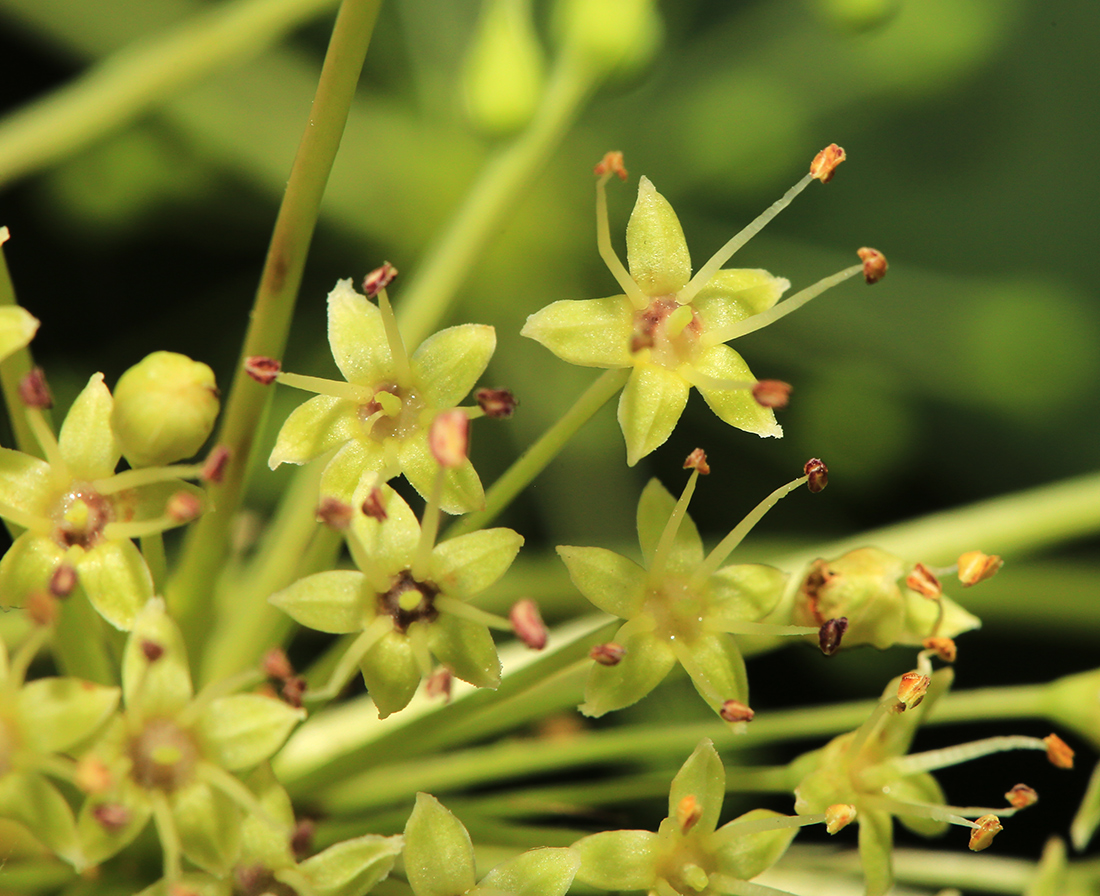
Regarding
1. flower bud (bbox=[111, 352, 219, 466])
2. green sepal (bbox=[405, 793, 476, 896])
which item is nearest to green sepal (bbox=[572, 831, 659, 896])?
green sepal (bbox=[405, 793, 476, 896])

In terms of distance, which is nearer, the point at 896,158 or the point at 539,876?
the point at 539,876

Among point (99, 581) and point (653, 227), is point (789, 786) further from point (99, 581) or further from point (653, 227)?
point (99, 581)

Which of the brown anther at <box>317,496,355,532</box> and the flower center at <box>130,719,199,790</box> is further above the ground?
the brown anther at <box>317,496,355,532</box>

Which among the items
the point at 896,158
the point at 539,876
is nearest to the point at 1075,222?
the point at 896,158

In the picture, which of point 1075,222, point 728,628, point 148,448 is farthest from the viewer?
point 1075,222

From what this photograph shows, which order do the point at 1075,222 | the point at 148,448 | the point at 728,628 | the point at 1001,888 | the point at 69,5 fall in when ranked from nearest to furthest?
the point at 148,448 → the point at 728,628 → the point at 1001,888 → the point at 69,5 → the point at 1075,222

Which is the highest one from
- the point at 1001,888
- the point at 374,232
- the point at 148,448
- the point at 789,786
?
the point at 374,232

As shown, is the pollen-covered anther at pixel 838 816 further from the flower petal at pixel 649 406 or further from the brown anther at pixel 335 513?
the brown anther at pixel 335 513

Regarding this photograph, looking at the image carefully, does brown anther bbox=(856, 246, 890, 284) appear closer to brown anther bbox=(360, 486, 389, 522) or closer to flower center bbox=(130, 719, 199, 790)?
brown anther bbox=(360, 486, 389, 522)
